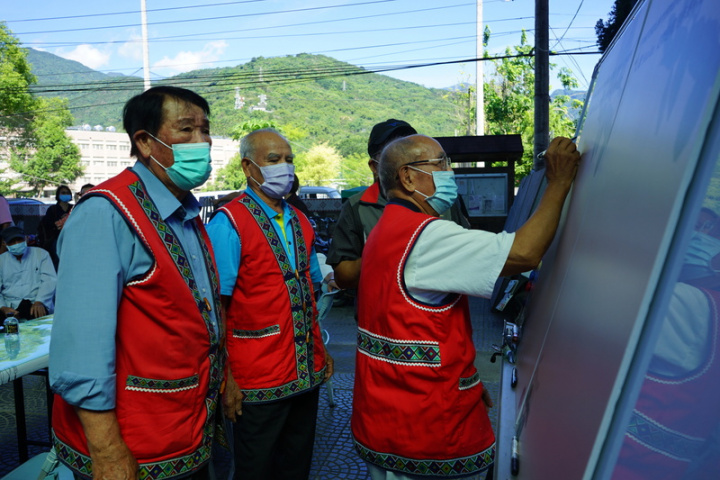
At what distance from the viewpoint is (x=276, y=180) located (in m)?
2.85

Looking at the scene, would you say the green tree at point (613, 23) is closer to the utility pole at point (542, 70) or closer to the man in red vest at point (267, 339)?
the utility pole at point (542, 70)

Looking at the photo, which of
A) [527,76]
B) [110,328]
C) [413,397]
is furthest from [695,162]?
[527,76]

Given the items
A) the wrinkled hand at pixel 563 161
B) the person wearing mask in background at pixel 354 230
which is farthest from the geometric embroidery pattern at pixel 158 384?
the wrinkled hand at pixel 563 161

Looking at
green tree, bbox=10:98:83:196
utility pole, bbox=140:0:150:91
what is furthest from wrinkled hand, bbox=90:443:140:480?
green tree, bbox=10:98:83:196

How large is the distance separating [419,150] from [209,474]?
1297mm

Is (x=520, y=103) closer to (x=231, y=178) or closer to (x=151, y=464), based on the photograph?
(x=151, y=464)

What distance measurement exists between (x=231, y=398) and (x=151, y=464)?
2.13 ft

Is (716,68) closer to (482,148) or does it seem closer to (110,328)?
(110,328)

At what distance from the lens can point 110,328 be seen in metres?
1.58

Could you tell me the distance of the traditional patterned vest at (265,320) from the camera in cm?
256

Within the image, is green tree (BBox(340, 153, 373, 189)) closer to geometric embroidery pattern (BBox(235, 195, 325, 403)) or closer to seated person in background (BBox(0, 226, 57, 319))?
seated person in background (BBox(0, 226, 57, 319))

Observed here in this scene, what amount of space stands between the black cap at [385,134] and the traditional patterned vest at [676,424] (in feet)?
8.80

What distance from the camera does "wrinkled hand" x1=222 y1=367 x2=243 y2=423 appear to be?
7.50ft

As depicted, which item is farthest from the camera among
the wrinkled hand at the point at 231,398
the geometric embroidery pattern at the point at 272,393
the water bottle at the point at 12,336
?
the water bottle at the point at 12,336
